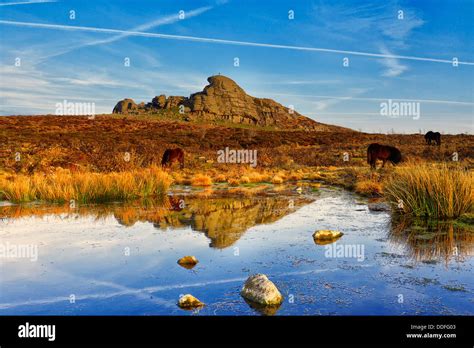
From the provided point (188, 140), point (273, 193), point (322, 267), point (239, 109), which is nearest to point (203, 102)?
point (239, 109)

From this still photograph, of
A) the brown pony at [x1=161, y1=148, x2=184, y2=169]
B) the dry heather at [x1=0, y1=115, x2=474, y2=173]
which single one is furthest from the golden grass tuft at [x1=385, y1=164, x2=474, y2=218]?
the brown pony at [x1=161, y1=148, x2=184, y2=169]

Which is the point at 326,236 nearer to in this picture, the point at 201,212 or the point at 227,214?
the point at 227,214

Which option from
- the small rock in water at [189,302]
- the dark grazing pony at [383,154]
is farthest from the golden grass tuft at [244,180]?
the small rock in water at [189,302]

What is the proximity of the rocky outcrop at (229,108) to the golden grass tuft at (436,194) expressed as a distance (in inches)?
4244

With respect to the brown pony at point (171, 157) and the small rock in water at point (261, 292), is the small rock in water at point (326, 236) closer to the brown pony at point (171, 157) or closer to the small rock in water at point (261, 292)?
the small rock in water at point (261, 292)

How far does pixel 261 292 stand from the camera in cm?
455

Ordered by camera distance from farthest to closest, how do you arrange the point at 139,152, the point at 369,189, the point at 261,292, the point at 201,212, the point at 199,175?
the point at 139,152 < the point at 199,175 < the point at 369,189 < the point at 201,212 < the point at 261,292

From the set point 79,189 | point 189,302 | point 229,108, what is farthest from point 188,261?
point 229,108

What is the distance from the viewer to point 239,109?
149 metres

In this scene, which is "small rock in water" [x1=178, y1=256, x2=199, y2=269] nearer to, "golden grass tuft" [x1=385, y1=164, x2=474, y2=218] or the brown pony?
"golden grass tuft" [x1=385, y1=164, x2=474, y2=218]

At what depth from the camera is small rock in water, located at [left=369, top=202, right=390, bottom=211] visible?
36.4 feet

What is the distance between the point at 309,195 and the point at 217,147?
28.2 metres

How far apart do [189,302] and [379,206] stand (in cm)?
852
